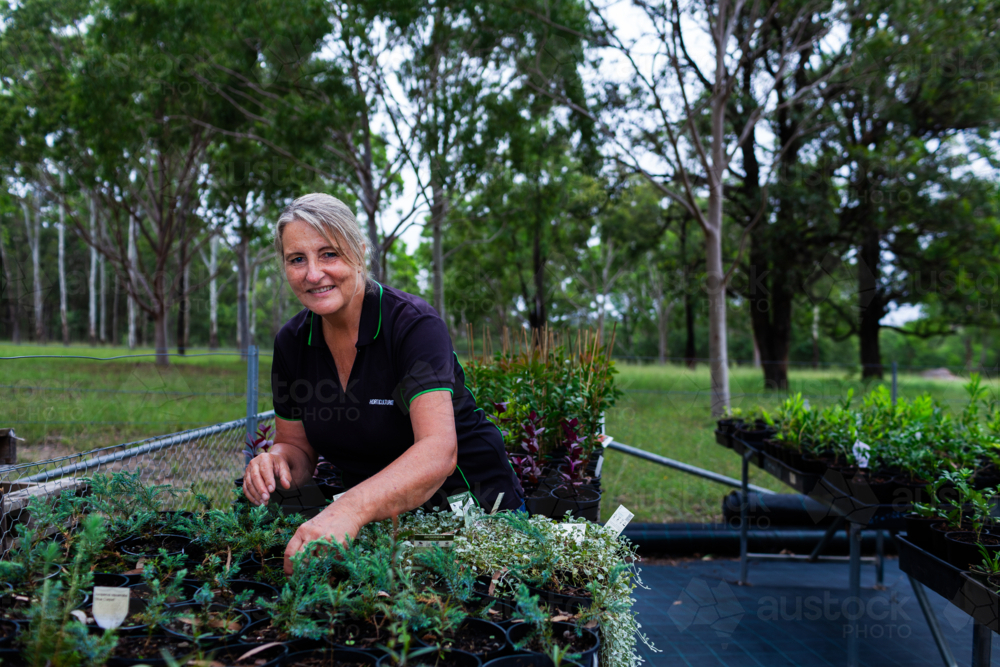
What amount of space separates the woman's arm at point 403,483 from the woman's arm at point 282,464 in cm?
39

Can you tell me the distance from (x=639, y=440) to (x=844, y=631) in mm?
5232

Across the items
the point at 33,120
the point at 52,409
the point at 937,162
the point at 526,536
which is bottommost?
the point at 52,409

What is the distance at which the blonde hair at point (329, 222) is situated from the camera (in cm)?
156

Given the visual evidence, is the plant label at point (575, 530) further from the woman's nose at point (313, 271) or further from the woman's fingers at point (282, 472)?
the woman's nose at point (313, 271)

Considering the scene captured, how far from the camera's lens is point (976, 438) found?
3234 mm

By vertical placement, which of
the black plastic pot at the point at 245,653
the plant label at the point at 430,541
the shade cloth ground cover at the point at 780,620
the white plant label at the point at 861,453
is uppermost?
the plant label at the point at 430,541

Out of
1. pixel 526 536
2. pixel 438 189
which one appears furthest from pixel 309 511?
pixel 438 189

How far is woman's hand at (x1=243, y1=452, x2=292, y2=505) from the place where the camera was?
1.56 meters

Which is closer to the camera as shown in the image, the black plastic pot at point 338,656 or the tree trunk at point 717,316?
the black plastic pot at point 338,656

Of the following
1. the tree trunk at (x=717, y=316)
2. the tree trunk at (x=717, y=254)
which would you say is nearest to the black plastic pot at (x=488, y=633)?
the tree trunk at (x=717, y=254)

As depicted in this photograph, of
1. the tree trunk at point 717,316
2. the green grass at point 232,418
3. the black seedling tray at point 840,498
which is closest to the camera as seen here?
the black seedling tray at point 840,498

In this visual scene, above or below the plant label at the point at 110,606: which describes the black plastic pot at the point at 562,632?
below

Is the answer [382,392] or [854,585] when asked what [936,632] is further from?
[382,392]

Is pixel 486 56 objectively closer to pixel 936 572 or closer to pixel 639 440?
pixel 639 440
